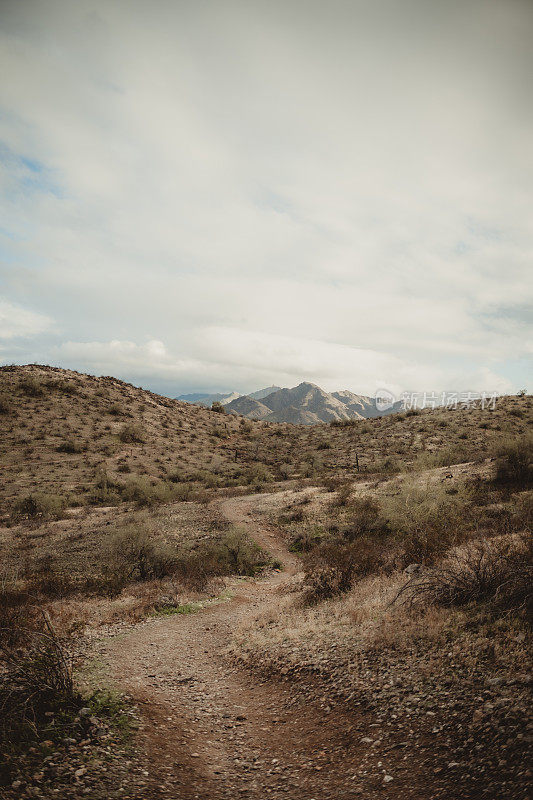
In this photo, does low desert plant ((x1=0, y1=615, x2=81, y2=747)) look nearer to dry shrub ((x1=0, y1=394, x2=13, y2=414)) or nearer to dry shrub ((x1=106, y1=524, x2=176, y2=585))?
dry shrub ((x1=106, y1=524, x2=176, y2=585))

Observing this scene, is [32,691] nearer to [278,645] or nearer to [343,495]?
[278,645]

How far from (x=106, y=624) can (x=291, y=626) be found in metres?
5.75

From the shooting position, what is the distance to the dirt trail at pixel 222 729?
4789mm

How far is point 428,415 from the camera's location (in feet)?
173

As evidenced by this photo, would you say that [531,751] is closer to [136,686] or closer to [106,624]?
[136,686]

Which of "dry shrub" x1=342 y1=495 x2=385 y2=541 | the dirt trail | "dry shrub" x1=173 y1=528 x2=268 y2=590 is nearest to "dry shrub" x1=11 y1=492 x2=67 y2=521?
"dry shrub" x1=173 y1=528 x2=268 y2=590

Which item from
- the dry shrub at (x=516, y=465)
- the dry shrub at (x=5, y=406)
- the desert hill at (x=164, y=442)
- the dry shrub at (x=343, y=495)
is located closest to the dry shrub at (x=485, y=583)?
the dry shrub at (x=516, y=465)

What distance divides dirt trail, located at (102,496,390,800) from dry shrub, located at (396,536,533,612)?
3.02 meters

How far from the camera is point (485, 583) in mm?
7125

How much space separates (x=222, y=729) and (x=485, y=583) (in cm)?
550

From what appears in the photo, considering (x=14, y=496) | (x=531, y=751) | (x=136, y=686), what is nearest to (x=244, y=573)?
(x=136, y=686)

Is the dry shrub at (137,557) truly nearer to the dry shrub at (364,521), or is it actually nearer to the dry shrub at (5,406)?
the dry shrub at (364,521)

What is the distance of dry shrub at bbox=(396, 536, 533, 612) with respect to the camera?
6520 millimetres

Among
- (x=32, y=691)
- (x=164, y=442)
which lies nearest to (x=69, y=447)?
(x=164, y=442)
